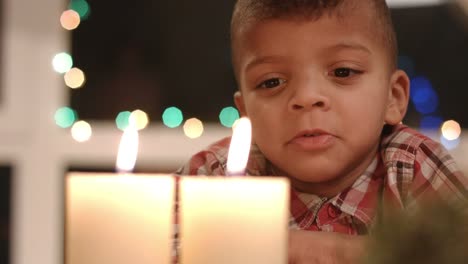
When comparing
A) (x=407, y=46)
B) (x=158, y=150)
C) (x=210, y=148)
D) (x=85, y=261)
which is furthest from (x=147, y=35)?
(x=85, y=261)

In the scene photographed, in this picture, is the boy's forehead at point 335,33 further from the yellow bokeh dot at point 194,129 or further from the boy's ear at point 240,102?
the yellow bokeh dot at point 194,129

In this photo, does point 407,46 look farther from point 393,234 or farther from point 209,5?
point 393,234

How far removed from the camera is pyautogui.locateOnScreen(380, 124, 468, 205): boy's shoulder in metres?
0.77

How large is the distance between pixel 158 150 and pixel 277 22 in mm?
1455

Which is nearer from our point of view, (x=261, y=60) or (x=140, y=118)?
(x=261, y=60)

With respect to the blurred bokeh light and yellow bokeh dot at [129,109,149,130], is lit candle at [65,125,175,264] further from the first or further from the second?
the blurred bokeh light

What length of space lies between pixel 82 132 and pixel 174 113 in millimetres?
299

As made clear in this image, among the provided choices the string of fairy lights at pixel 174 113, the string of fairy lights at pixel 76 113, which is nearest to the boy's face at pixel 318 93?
the string of fairy lights at pixel 174 113

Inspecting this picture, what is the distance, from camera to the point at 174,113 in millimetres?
2229

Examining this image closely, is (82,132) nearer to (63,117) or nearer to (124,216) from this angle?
(63,117)

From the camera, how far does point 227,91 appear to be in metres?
2.17

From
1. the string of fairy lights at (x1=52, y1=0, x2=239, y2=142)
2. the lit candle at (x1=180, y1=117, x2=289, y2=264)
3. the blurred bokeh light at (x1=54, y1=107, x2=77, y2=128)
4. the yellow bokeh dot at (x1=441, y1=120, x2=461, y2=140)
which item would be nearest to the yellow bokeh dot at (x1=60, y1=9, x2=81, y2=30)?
the string of fairy lights at (x1=52, y1=0, x2=239, y2=142)

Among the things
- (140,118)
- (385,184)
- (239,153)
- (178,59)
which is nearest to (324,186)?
(385,184)

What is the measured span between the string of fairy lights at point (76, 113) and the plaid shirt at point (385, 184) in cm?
126
